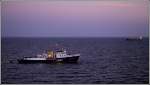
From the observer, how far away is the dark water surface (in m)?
4.59

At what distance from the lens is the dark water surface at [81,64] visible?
15.0 ft

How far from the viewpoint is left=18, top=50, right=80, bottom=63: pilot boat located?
471 centimetres

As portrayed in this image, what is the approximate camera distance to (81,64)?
4.76m

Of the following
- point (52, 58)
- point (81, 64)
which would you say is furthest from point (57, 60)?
point (81, 64)

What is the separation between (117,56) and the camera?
4.68 metres

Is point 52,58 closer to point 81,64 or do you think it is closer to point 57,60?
point 57,60

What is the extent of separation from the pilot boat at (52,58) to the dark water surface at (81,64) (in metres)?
0.04

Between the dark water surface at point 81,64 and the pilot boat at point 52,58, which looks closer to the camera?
the dark water surface at point 81,64

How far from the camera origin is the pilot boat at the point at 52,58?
4711 mm

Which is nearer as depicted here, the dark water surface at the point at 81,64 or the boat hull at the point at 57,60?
the dark water surface at the point at 81,64

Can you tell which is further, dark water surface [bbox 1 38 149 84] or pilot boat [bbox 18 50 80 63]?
pilot boat [bbox 18 50 80 63]

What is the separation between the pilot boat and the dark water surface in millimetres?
43

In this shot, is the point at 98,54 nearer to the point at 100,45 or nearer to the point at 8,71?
the point at 100,45

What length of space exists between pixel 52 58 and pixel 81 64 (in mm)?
290
